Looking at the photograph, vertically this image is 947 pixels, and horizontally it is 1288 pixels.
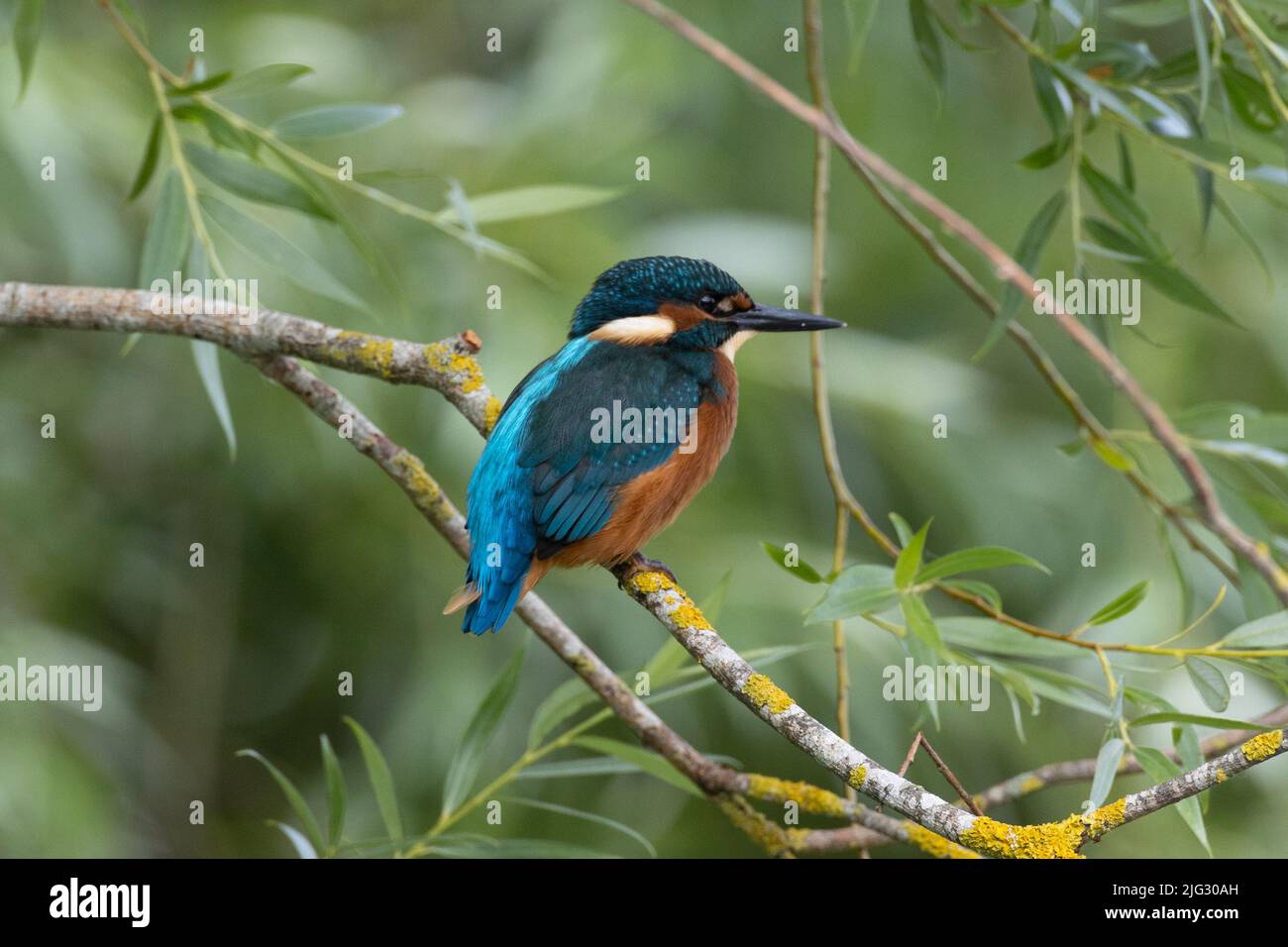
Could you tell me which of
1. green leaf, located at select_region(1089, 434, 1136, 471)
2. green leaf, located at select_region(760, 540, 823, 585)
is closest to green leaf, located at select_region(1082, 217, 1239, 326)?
green leaf, located at select_region(1089, 434, 1136, 471)

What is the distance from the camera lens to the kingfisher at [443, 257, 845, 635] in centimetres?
183

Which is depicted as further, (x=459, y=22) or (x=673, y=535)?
(x=459, y=22)

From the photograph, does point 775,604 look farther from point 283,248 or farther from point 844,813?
point 283,248

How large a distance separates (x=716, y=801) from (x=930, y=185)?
266 cm

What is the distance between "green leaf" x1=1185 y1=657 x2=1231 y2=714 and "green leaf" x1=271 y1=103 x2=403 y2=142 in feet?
4.39

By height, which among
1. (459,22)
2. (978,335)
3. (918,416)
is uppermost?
(459,22)

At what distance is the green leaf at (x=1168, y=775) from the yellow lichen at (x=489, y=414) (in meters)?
0.96

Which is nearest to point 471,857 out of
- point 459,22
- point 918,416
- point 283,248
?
point 283,248

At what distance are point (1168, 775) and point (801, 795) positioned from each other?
56cm

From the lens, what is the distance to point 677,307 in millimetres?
2131

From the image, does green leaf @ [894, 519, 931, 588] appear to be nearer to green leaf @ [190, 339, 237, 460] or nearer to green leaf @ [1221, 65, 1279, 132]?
green leaf @ [1221, 65, 1279, 132]

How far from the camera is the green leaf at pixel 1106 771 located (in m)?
1.32

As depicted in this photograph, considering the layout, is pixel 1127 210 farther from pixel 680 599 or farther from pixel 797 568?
pixel 680 599

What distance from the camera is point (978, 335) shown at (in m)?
4.19
